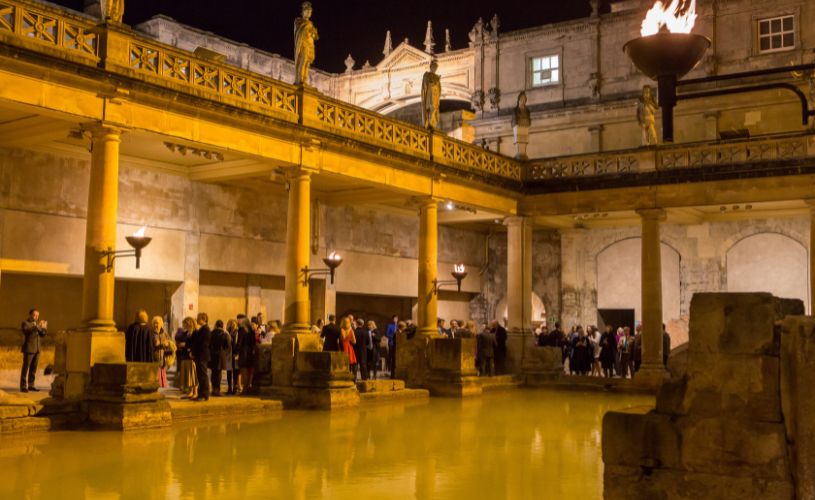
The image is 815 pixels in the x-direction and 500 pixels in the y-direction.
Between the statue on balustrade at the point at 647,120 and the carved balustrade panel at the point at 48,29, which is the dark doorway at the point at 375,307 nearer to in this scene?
the statue on balustrade at the point at 647,120

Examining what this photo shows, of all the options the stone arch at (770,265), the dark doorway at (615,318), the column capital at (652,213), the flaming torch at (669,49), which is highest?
the column capital at (652,213)

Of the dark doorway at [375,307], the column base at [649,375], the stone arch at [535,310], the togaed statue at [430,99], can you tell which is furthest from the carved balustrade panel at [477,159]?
the stone arch at [535,310]

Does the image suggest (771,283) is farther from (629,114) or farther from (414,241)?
(414,241)

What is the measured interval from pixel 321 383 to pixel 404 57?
23.3m

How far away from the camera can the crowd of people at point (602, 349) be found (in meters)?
22.8

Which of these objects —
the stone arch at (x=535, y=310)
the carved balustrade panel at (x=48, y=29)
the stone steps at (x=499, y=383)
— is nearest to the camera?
the carved balustrade panel at (x=48, y=29)

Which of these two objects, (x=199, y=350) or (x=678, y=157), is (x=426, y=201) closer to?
(x=678, y=157)

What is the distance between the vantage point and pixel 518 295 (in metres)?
23.2

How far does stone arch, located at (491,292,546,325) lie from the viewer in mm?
29734

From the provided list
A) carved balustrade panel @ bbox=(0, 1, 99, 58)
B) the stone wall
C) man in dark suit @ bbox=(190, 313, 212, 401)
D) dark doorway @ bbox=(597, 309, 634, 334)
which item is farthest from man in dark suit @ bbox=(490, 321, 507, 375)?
the stone wall

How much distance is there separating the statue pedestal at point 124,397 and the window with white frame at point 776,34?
22.3 meters

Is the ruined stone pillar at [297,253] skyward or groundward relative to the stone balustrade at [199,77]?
groundward

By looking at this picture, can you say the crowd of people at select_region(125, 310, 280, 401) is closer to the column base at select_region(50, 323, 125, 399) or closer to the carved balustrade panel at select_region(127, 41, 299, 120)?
the column base at select_region(50, 323, 125, 399)

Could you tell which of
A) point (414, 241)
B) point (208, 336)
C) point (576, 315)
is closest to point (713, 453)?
point (208, 336)
